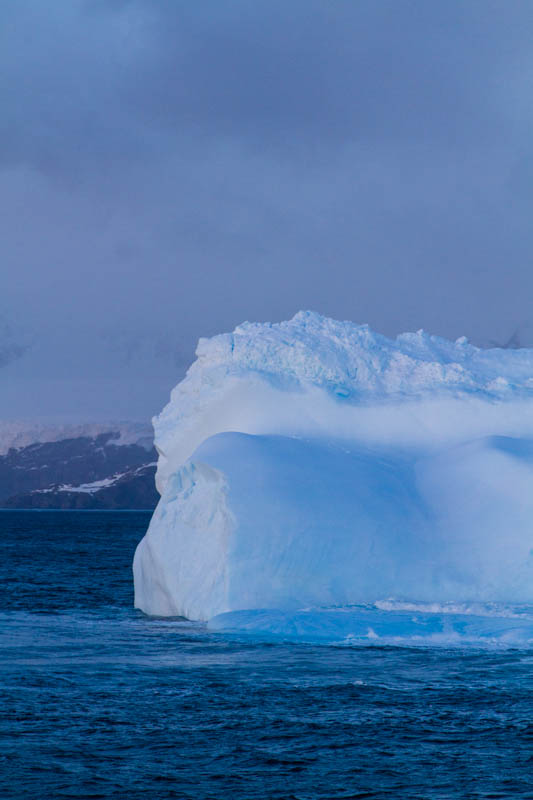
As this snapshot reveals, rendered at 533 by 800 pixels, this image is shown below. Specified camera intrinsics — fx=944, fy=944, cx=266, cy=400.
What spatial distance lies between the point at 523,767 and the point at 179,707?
458cm

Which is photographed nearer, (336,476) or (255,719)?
(255,719)

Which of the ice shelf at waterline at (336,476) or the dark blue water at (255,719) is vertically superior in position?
the ice shelf at waterline at (336,476)

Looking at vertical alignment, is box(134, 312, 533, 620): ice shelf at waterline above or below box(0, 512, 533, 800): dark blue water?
above

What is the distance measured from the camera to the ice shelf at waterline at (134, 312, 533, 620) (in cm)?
1886

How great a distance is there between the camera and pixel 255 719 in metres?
11.8

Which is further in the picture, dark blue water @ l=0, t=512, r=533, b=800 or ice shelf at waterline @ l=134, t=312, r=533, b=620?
ice shelf at waterline @ l=134, t=312, r=533, b=620

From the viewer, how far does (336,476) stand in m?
20.3

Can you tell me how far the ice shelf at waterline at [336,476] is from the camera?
1886cm

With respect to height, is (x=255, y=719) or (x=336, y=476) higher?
(x=336, y=476)

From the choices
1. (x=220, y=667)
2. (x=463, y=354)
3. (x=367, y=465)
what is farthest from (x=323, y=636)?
(x=463, y=354)

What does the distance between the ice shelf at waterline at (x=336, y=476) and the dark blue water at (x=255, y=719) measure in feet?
6.84

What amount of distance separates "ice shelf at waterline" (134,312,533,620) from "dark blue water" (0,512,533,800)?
6.84ft

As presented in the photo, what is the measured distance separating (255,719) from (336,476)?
8947 mm

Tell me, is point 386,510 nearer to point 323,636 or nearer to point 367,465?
point 367,465
